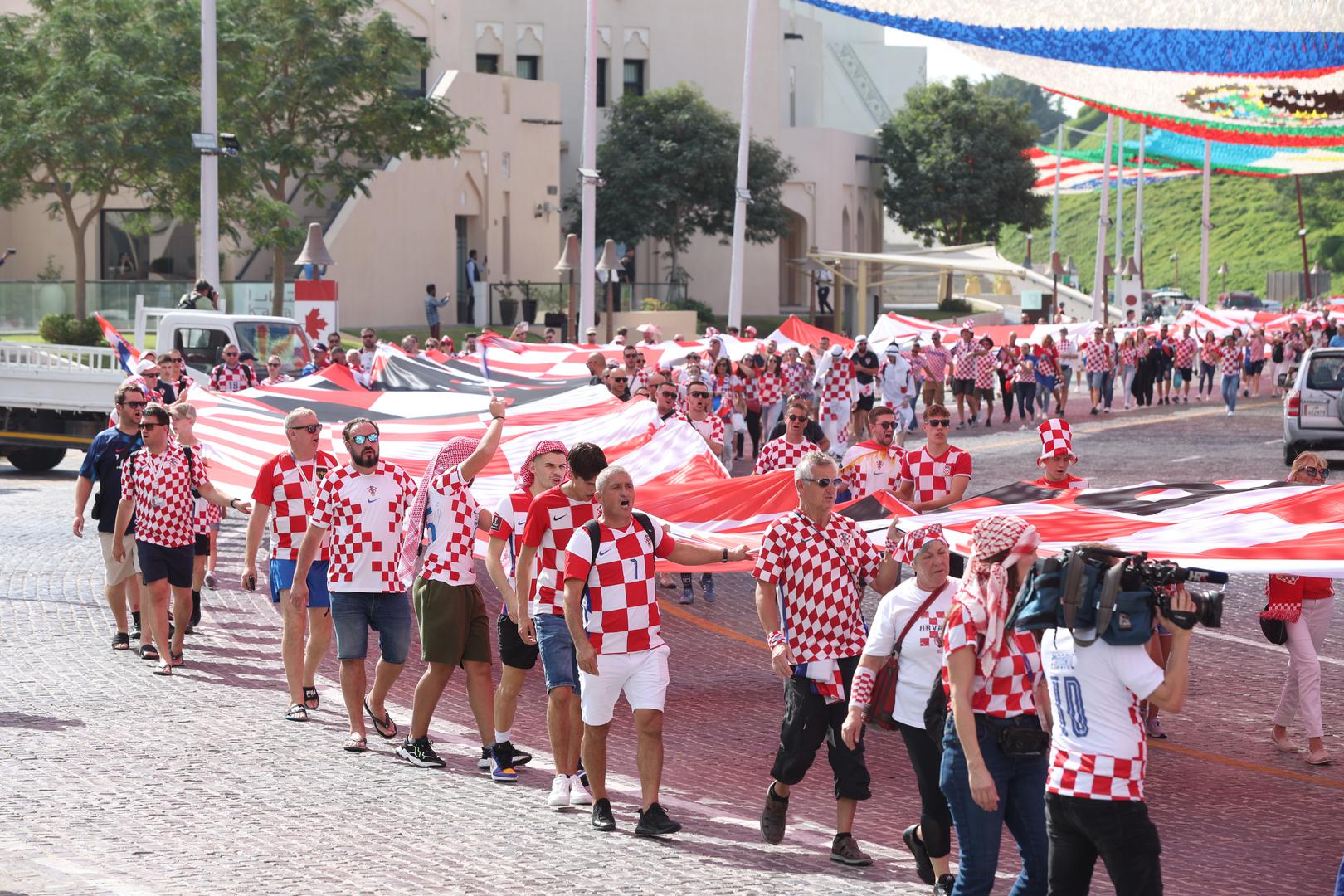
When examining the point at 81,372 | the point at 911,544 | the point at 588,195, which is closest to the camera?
the point at 911,544

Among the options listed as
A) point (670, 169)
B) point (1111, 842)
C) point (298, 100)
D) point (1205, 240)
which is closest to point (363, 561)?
point (1111, 842)

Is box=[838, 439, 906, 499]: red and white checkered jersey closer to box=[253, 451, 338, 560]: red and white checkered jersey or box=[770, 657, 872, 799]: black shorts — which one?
box=[253, 451, 338, 560]: red and white checkered jersey

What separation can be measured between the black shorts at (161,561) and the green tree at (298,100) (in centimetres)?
2465

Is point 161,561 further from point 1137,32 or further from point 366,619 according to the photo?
point 1137,32

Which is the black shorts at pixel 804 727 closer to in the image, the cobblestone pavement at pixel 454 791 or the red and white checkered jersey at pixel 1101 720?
the cobblestone pavement at pixel 454 791

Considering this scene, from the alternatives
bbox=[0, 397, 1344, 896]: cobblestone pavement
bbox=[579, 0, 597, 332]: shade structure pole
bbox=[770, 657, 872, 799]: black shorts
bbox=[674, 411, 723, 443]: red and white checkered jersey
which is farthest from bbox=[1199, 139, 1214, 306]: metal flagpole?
bbox=[770, 657, 872, 799]: black shorts

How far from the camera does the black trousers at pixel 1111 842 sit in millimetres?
5707

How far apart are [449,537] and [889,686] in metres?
3.06

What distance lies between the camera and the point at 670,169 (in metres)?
56.6

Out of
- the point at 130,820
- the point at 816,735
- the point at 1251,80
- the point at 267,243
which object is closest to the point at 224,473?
the point at 130,820

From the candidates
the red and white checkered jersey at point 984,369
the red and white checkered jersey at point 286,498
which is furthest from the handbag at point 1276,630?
the red and white checkered jersey at point 984,369

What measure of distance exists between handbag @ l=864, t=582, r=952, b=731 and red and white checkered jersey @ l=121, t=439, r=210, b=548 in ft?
20.8

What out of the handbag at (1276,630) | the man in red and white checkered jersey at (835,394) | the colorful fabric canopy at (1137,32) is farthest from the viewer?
the man in red and white checkered jersey at (835,394)

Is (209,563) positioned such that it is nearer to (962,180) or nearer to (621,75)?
(621,75)
